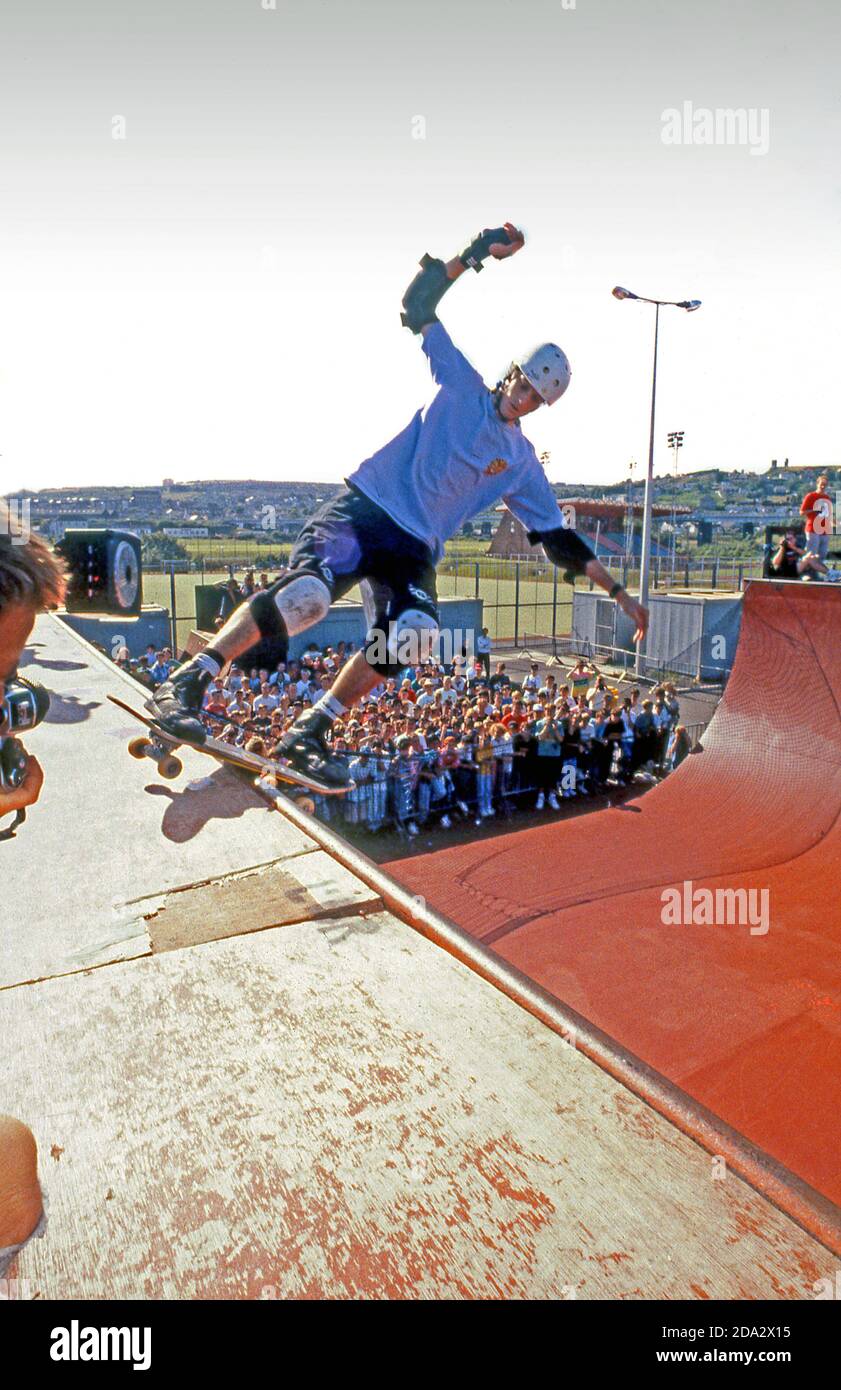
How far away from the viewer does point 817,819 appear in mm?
9805

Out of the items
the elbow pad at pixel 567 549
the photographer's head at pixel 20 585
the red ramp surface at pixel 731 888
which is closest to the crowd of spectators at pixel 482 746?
the red ramp surface at pixel 731 888

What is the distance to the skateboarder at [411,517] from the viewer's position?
3.17 m

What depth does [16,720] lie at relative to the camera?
232 centimetres

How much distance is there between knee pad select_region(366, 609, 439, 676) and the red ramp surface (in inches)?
73.6

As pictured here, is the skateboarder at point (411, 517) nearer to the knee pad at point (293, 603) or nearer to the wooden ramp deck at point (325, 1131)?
the knee pad at point (293, 603)

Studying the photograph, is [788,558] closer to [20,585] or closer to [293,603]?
[293,603]

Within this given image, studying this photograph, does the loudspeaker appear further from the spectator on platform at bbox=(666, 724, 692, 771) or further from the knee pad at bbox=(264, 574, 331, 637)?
the spectator on platform at bbox=(666, 724, 692, 771)

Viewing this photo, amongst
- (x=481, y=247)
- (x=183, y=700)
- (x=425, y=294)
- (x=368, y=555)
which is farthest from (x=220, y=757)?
(x=481, y=247)

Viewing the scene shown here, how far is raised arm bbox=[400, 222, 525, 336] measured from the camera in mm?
3053

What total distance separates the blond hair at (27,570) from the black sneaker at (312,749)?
7.15 feet

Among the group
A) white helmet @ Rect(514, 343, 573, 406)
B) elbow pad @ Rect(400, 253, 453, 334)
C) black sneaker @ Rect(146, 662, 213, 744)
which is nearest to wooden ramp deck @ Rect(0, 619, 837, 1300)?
black sneaker @ Rect(146, 662, 213, 744)
